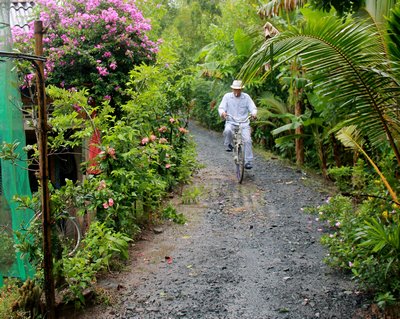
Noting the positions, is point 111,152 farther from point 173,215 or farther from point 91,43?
point 91,43

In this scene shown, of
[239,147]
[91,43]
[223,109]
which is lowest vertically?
[239,147]

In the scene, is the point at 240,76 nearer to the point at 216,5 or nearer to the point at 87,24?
the point at 87,24

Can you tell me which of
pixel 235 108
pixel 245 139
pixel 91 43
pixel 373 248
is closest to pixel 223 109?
pixel 235 108

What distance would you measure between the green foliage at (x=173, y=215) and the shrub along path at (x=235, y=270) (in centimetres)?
9

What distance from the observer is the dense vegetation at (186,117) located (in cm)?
377

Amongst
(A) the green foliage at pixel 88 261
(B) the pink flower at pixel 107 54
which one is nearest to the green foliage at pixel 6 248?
(A) the green foliage at pixel 88 261

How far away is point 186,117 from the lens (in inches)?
324

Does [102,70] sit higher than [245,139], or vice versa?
[102,70]

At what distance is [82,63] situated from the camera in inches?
305

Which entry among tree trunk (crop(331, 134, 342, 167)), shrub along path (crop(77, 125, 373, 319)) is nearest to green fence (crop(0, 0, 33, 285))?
shrub along path (crop(77, 125, 373, 319))

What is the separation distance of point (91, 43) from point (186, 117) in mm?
1993

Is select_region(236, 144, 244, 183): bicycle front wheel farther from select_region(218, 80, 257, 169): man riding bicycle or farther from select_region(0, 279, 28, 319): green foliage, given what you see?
select_region(0, 279, 28, 319): green foliage

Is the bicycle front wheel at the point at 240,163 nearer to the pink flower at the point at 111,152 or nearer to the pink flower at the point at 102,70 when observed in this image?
the pink flower at the point at 102,70

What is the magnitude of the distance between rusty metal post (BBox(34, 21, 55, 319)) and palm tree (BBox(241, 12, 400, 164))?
5.36ft
